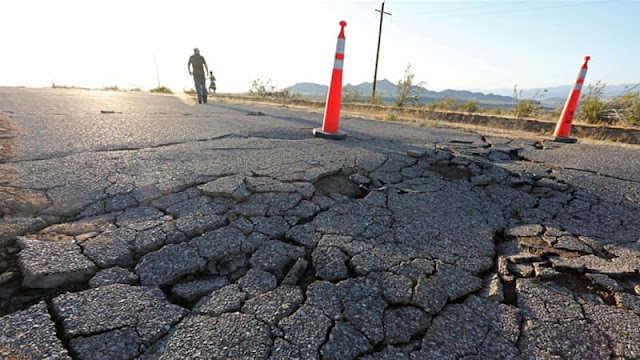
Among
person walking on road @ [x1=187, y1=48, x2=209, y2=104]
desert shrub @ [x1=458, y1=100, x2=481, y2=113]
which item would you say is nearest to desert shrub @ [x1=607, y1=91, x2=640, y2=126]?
desert shrub @ [x1=458, y1=100, x2=481, y2=113]

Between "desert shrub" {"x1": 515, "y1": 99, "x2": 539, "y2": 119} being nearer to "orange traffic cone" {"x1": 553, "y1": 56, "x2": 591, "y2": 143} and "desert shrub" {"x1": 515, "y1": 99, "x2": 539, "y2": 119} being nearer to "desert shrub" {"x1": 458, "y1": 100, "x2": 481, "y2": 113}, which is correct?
"desert shrub" {"x1": 458, "y1": 100, "x2": 481, "y2": 113}

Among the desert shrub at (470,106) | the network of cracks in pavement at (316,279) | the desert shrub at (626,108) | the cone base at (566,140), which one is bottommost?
the network of cracks in pavement at (316,279)

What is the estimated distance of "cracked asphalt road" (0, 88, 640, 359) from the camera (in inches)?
48.1

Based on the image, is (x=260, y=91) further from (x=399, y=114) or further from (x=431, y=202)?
(x=431, y=202)

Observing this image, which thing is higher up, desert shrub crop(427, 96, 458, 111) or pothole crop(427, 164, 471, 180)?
desert shrub crop(427, 96, 458, 111)

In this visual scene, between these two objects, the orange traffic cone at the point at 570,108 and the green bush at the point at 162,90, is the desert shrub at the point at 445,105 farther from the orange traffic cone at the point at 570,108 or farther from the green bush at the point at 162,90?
the green bush at the point at 162,90

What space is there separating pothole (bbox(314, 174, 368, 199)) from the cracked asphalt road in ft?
0.07

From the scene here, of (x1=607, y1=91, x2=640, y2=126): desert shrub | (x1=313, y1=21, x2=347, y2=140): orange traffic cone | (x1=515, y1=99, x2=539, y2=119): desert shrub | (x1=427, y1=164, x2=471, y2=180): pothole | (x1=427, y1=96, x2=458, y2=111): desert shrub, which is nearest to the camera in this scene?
(x1=427, y1=164, x2=471, y2=180): pothole

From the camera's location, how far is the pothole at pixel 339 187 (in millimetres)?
2569

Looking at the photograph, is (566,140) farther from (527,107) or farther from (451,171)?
(527,107)

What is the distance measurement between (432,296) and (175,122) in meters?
4.64

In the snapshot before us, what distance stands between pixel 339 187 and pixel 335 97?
75.9 inches

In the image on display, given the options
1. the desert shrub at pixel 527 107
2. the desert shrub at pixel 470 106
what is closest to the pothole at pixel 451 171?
the desert shrub at pixel 527 107

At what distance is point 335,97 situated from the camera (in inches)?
164
